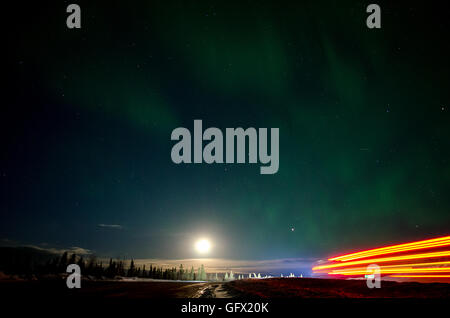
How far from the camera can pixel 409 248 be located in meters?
26.2

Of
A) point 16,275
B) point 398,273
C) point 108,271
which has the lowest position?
point 108,271

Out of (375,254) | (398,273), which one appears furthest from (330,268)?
(398,273)

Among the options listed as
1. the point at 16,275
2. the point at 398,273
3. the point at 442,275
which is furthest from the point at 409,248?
the point at 16,275

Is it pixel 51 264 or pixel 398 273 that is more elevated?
pixel 398 273

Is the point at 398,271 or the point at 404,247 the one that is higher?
the point at 404,247

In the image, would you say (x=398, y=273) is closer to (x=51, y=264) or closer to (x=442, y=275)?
(x=442, y=275)
